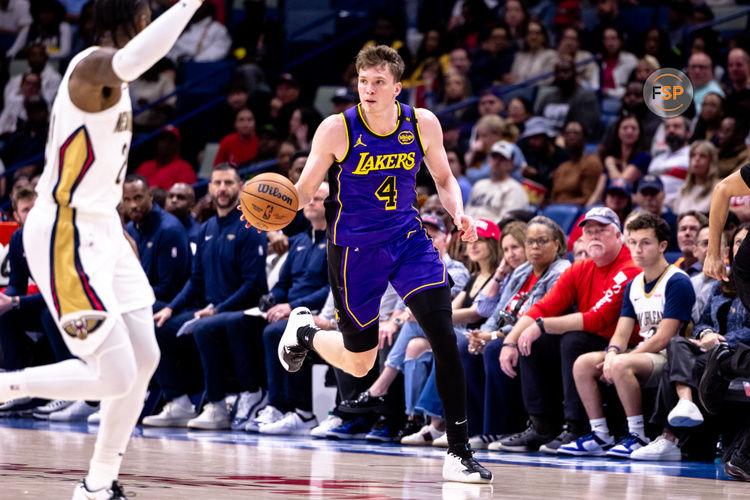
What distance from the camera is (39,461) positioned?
6.02 meters

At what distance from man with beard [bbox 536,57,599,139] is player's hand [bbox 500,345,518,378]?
495 cm

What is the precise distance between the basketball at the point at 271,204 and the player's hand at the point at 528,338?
2288 millimetres

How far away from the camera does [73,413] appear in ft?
33.0

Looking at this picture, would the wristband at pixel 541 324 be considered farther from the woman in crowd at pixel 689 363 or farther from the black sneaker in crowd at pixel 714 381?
the black sneaker in crowd at pixel 714 381

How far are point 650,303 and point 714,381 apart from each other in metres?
0.99

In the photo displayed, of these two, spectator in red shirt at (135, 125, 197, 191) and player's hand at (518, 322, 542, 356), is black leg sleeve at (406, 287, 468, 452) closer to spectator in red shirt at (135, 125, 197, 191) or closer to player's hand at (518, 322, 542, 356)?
player's hand at (518, 322, 542, 356)

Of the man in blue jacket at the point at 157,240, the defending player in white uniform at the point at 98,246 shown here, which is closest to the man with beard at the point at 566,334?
the man in blue jacket at the point at 157,240

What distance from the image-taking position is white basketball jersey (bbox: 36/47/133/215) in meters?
4.01

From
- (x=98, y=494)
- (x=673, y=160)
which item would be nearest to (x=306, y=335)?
(x=98, y=494)

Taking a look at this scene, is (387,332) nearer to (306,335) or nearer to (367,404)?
(367,404)

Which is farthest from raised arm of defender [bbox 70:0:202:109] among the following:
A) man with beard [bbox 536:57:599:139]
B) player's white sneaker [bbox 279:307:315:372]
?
man with beard [bbox 536:57:599:139]

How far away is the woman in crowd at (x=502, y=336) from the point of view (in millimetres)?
7711

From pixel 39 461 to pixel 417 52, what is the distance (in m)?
9.79

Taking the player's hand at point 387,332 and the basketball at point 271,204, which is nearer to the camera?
the basketball at point 271,204
